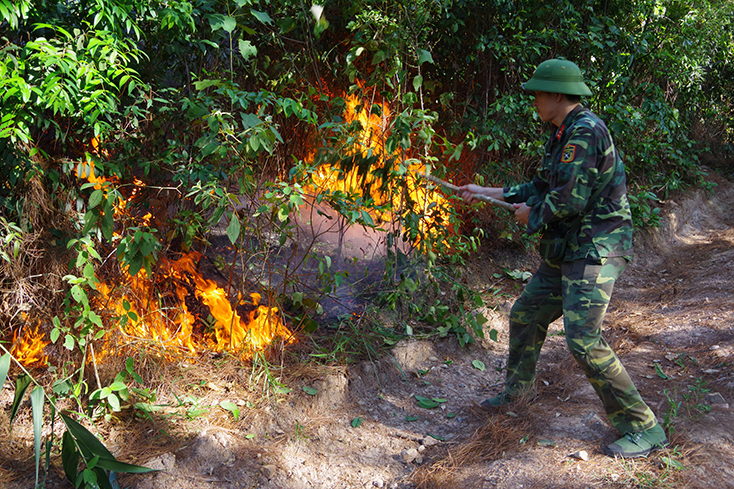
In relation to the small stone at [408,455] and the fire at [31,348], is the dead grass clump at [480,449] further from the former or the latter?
the fire at [31,348]

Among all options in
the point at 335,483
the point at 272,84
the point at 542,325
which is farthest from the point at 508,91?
the point at 335,483

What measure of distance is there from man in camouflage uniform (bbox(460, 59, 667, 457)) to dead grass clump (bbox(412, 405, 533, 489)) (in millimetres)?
515

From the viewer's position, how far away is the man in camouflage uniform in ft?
8.99

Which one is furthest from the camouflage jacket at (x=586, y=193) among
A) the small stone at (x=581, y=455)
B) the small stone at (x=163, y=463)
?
the small stone at (x=163, y=463)

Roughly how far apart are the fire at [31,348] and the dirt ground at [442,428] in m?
0.22

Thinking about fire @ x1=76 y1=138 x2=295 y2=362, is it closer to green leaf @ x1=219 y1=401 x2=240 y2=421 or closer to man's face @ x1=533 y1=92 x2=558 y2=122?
green leaf @ x1=219 y1=401 x2=240 y2=421

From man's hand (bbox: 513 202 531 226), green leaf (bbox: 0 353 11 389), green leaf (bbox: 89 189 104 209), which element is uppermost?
man's hand (bbox: 513 202 531 226)

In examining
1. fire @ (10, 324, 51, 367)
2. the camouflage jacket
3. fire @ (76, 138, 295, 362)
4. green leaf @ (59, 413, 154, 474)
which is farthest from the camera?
fire @ (76, 138, 295, 362)

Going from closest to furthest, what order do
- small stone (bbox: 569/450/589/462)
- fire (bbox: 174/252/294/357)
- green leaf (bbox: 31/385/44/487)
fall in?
1. green leaf (bbox: 31/385/44/487)
2. small stone (bbox: 569/450/589/462)
3. fire (bbox: 174/252/294/357)

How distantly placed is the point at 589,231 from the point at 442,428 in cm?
162

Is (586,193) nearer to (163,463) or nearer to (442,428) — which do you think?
(442,428)

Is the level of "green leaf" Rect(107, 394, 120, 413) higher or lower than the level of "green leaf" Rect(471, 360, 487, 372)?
higher

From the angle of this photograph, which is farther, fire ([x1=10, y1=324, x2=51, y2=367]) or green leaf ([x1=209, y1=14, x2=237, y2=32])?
fire ([x1=10, y1=324, x2=51, y2=367])

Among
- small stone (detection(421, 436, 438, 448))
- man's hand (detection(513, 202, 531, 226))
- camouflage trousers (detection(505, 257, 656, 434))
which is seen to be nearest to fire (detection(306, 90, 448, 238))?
man's hand (detection(513, 202, 531, 226))
